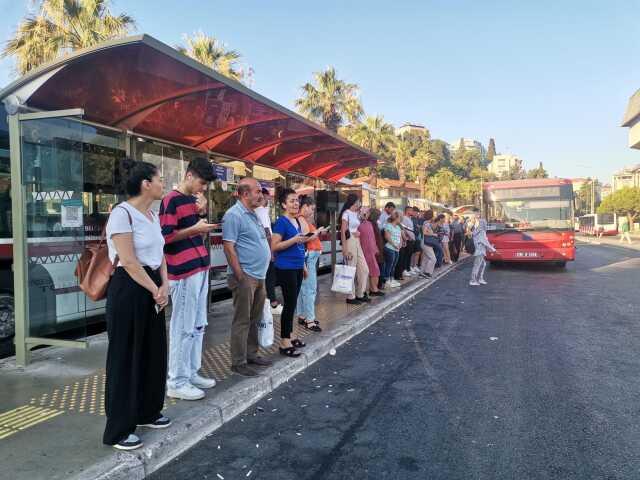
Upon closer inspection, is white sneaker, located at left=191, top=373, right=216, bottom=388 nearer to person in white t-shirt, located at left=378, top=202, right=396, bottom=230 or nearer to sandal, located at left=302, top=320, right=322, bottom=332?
sandal, located at left=302, top=320, right=322, bottom=332

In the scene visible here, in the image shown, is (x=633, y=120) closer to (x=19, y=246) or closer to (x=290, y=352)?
(x=290, y=352)

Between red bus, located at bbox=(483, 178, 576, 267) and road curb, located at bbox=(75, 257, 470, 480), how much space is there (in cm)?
1021

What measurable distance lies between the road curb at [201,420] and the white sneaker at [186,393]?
3.5 inches

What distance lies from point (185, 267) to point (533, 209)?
14.2m

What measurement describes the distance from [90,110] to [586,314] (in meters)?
7.88

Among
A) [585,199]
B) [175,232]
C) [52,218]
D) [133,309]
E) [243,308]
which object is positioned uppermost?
[585,199]

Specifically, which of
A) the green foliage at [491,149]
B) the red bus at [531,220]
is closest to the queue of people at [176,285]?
the red bus at [531,220]

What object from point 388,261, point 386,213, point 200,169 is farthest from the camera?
point 386,213

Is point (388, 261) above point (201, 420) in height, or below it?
above

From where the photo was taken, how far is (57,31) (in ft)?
53.1

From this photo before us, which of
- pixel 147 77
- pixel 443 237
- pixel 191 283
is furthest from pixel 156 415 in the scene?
pixel 443 237

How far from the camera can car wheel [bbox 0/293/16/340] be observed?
5.56 m

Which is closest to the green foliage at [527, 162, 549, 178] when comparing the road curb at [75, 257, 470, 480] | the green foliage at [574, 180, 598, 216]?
the green foliage at [574, 180, 598, 216]

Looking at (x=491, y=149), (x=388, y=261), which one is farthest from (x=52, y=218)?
(x=491, y=149)
